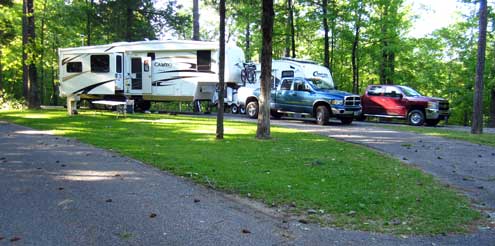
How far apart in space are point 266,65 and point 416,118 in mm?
11323

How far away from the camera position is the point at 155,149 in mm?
10516

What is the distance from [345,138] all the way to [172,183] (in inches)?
312

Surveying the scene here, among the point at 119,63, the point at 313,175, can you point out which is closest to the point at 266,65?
the point at 313,175

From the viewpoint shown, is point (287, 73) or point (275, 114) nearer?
point (275, 114)

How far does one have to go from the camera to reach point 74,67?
24.3 meters

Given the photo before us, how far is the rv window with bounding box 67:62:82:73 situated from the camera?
951 inches

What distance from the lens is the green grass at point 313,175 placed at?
18.7 ft

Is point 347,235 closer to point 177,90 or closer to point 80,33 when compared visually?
point 177,90

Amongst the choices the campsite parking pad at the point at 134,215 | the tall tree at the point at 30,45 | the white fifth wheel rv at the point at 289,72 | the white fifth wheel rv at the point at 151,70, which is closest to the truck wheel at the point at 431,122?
the white fifth wheel rv at the point at 289,72

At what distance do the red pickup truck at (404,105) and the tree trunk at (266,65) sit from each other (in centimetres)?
1087

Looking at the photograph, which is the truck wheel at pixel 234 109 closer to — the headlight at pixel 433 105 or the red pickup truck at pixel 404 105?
the red pickup truck at pixel 404 105

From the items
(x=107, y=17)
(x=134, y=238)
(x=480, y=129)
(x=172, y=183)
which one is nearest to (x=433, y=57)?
(x=480, y=129)

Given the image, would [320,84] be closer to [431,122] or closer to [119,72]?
[431,122]

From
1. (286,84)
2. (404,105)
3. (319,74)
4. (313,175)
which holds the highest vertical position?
(319,74)
